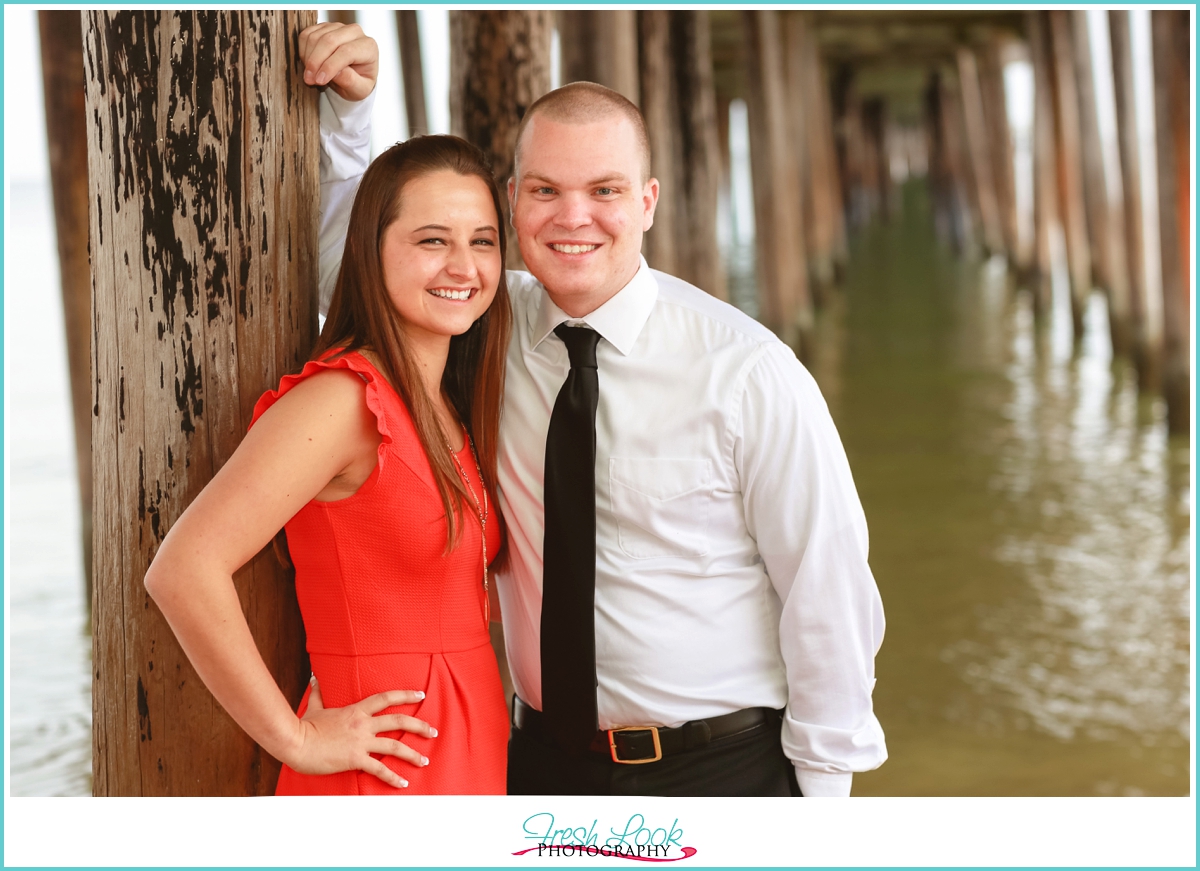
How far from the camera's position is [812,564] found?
1.81 m

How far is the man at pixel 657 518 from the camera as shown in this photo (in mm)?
1812

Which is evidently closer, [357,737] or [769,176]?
[357,737]

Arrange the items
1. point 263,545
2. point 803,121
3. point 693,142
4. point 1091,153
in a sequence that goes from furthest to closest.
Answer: point 803,121 < point 1091,153 < point 693,142 < point 263,545

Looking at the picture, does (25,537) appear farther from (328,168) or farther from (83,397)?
(328,168)

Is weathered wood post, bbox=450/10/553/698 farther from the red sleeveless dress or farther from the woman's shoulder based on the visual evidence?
the woman's shoulder

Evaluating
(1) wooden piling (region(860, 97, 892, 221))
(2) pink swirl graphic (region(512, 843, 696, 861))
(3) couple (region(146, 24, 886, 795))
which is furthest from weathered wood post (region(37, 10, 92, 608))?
(1) wooden piling (region(860, 97, 892, 221))

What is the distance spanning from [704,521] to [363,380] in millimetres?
595

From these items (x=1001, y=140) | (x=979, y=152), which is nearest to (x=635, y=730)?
(x=1001, y=140)

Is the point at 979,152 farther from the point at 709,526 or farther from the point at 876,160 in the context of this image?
the point at 709,526

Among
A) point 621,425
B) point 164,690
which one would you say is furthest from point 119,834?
point 621,425

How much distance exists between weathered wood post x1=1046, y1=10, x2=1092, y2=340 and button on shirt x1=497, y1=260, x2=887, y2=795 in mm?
10156

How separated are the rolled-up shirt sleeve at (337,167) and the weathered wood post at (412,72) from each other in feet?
20.3

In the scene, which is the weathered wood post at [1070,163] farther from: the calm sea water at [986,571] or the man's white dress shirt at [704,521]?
the man's white dress shirt at [704,521]

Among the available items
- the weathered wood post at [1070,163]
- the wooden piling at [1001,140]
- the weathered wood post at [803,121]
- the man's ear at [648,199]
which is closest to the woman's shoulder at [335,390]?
the man's ear at [648,199]
